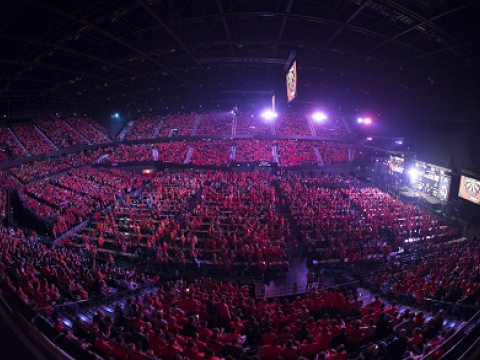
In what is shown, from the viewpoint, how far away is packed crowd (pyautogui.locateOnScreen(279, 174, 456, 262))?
47.3ft

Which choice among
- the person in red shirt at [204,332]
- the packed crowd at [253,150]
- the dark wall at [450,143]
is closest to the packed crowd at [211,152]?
the packed crowd at [253,150]

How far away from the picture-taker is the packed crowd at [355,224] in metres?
14.4

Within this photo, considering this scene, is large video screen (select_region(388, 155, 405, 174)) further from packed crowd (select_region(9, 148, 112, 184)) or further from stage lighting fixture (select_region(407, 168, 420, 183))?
packed crowd (select_region(9, 148, 112, 184))

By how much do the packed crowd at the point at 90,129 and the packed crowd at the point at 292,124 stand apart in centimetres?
2496

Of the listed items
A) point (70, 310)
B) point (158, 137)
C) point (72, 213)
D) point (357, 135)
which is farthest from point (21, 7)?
point (357, 135)

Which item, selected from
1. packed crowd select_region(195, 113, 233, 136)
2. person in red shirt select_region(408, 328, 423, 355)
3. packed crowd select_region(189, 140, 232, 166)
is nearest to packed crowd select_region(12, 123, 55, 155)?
packed crowd select_region(189, 140, 232, 166)

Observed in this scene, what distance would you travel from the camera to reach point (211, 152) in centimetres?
3759

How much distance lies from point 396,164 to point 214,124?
83.8ft

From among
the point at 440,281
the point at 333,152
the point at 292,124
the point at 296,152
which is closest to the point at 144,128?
the point at 292,124

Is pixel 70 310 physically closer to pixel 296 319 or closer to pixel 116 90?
pixel 296 319

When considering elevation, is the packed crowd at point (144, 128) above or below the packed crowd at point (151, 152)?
above

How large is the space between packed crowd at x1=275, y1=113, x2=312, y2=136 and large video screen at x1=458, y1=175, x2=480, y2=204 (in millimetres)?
23727

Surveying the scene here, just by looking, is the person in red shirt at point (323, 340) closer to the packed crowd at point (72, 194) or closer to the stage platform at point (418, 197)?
the packed crowd at point (72, 194)

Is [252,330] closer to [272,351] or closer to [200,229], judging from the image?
[272,351]
